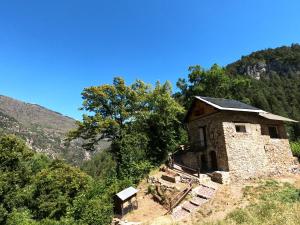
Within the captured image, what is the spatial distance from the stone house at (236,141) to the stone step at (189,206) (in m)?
3.86

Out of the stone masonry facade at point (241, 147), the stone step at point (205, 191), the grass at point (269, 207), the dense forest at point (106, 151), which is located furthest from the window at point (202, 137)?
the grass at point (269, 207)

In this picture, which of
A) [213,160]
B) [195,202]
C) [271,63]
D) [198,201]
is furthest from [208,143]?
[271,63]

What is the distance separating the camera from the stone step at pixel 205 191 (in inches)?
709

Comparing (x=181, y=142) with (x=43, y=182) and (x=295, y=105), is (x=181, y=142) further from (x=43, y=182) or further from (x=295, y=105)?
(x=295, y=105)

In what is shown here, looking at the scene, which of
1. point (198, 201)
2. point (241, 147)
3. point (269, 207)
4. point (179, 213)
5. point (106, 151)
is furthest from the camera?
point (106, 151)

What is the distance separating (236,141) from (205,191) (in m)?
A: 5.98

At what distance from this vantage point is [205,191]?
61.1ft

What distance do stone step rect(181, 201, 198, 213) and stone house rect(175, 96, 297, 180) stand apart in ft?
12.7

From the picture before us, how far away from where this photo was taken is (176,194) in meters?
18.9

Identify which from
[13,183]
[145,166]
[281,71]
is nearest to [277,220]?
[145,166]

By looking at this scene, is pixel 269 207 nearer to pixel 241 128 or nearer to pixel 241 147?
pixel 241 147

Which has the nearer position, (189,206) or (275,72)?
(189,206)

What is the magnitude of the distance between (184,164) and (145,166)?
456cm

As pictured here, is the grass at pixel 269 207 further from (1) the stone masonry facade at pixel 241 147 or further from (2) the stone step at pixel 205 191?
(1) the stone masonry facade at pixel 241 147
